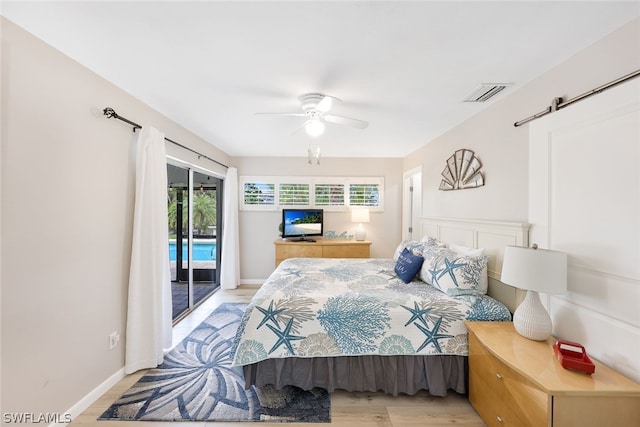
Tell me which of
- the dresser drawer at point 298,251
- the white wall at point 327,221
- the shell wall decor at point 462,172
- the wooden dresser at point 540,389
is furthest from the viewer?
the white wall at point 327,221

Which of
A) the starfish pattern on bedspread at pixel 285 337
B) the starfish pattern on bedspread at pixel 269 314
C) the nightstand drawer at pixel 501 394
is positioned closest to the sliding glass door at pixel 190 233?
the starfish pattern on bedspread at pixel 269 314

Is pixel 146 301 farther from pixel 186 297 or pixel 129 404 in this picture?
pixel 186 297

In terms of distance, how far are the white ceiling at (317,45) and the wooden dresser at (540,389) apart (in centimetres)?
180

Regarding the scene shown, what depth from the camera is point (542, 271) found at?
145cm

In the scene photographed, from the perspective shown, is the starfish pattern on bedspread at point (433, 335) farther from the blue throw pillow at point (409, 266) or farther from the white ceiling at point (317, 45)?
the white ceiling at point (317, 45)

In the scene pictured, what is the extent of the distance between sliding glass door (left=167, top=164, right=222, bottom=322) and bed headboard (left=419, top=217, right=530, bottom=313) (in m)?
3.30

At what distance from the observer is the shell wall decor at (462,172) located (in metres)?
2.54

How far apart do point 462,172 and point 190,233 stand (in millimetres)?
3519

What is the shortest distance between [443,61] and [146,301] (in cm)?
297

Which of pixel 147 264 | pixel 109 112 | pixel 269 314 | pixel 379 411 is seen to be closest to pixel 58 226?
pixel 147 264

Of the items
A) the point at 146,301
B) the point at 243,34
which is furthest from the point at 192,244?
the point at 243,34

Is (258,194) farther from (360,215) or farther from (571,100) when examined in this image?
(571,100)

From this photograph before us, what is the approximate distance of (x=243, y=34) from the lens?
143 cm

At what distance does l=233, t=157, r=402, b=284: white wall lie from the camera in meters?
4.82
